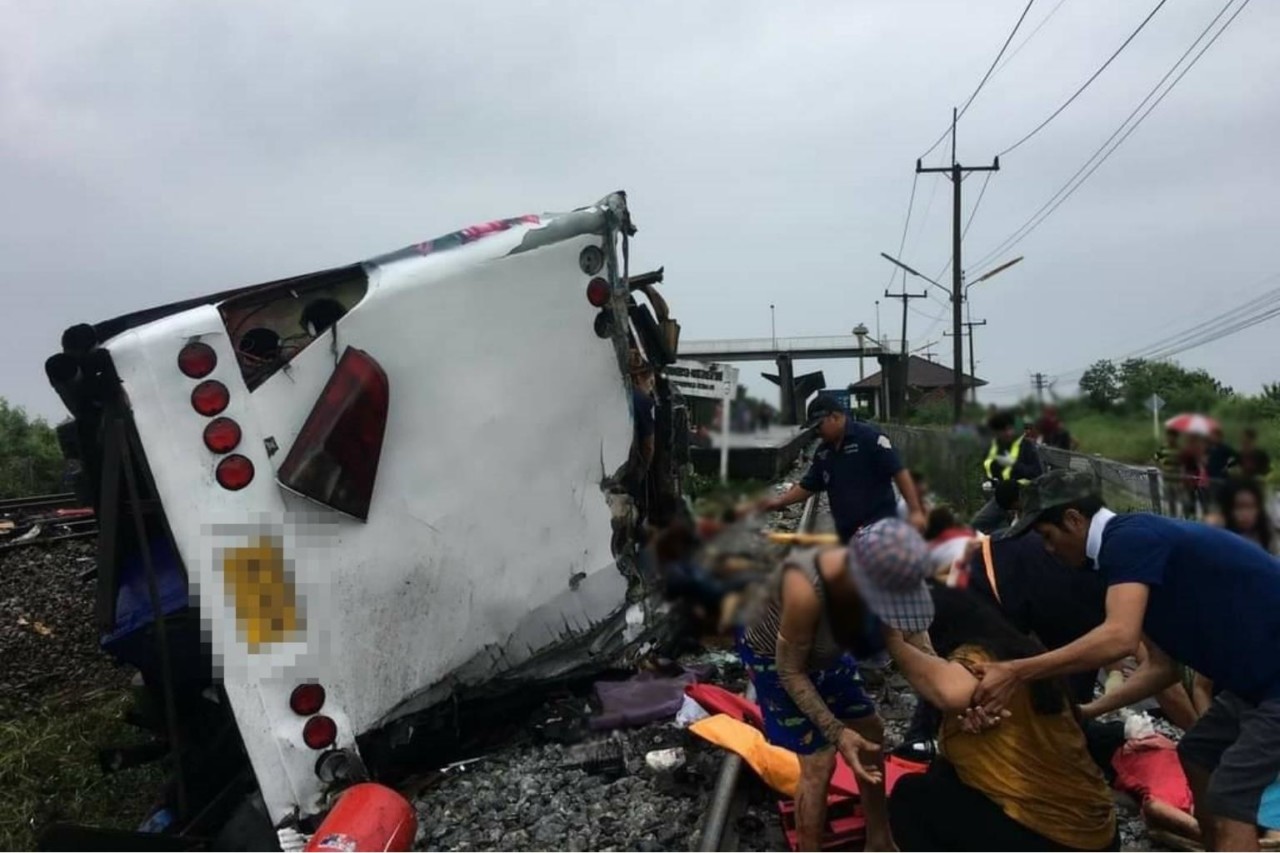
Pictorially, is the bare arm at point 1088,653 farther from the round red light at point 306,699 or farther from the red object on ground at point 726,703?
the round red light at point 306,699

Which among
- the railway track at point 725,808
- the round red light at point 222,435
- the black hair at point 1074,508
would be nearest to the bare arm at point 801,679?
the railway track at point 725,808

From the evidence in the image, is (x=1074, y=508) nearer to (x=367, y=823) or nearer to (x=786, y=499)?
(x=786, y=499)

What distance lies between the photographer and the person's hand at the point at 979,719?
2.29 meters

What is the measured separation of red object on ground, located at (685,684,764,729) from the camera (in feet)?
12.9

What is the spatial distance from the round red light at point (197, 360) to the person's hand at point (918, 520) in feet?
7.45

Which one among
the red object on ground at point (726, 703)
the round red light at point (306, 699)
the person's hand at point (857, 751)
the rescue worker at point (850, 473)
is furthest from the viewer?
the red object on ground at point (726, 703)

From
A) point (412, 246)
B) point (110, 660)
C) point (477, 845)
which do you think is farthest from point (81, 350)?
point (110, 660)

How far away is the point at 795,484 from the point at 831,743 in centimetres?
137

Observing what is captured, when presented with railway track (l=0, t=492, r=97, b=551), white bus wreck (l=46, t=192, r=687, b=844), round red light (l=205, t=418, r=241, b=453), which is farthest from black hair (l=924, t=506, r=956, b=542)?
railway track (l=0, t=492, r=97, b=551)

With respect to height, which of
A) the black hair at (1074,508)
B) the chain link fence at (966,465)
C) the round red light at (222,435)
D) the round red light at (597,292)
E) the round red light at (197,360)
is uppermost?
the round red light at (597,292)

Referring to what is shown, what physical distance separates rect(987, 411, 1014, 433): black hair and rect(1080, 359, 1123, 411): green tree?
0.36 feet

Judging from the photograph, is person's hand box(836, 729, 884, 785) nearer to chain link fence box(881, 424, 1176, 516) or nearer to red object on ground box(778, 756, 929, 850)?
red object on ground box(778, 756, 929, 850)

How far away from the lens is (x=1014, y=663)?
217cm

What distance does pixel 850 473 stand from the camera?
1.68 m
